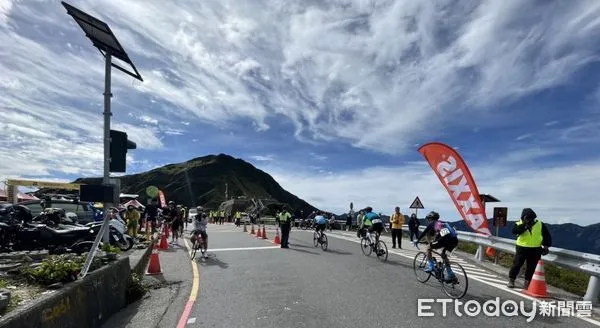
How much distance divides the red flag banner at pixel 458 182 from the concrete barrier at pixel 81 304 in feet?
39.5

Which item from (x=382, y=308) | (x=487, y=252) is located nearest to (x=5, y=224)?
(x=382, y=308)

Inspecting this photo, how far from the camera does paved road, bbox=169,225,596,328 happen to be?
22.9ft

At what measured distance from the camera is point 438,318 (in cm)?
711

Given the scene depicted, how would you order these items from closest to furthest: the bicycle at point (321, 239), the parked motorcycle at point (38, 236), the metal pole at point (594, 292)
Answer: the metal pole at point (594, 292) < the parked motorcycle at point (38, 236) < the bicycle at point (321, 239)

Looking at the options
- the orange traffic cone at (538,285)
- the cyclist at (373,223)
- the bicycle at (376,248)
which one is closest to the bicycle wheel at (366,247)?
the bicycle at (376,248)

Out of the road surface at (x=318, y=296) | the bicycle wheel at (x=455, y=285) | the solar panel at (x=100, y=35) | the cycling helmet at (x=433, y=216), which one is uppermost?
the solar panel at (x=100, y=35)

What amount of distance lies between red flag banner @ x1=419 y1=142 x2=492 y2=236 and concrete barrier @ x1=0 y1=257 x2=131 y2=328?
12049 mm

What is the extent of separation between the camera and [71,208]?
64.1ft

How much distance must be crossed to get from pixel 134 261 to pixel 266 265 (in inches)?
150

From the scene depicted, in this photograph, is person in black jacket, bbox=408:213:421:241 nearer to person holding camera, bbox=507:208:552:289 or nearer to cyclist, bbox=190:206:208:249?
cyclist, bbox=190:206:208:249

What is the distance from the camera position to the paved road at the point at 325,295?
22.9 feet

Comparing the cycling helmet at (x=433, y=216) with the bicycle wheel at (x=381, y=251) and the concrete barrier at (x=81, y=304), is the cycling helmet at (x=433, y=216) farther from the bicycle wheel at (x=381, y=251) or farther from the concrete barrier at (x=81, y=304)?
the concrete barrier at (x=81, y=304)

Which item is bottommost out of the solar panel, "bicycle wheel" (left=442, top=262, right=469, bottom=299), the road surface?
the road surface

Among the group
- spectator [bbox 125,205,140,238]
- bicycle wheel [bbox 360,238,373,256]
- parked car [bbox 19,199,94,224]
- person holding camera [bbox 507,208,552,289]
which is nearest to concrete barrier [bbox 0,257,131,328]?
person holding camera [bbox 507,208,552,289]
